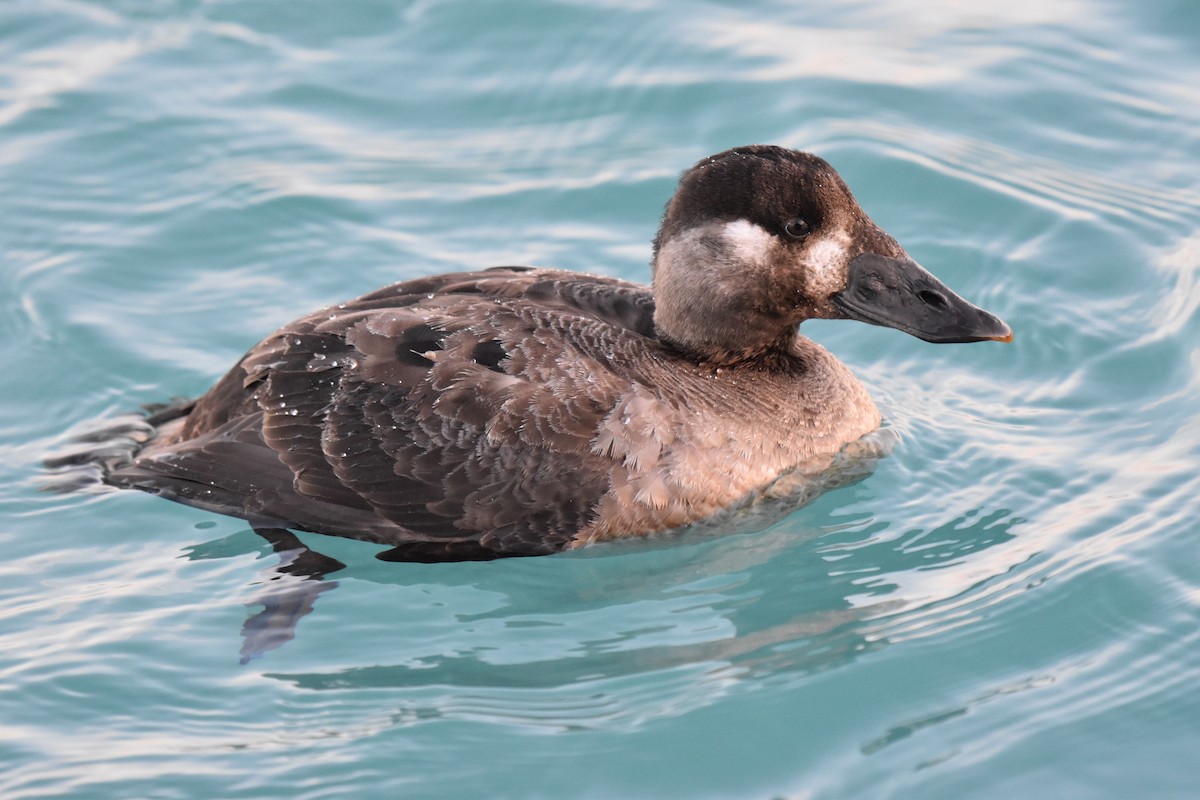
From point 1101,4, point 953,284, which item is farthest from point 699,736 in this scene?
point 1101,4

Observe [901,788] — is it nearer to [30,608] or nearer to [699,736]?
[699,736]

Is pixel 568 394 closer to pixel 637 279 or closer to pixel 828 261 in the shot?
pixel 828 261

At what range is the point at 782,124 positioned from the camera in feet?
27.7

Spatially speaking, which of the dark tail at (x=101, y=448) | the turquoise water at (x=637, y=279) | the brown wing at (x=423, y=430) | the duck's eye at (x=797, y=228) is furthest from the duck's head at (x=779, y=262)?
the dark tail at (x=101, y=448)

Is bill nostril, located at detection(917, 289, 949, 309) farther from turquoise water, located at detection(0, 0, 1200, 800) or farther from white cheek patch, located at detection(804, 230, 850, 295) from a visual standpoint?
turquoise water, located at detection(0, 0, 1200, 800)

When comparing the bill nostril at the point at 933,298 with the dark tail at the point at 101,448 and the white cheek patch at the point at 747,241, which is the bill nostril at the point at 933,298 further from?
the dark tail at the point at 101,448

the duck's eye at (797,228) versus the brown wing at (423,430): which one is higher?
the duck's eye at (797,228)

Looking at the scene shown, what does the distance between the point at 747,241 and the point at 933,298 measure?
2.43ft

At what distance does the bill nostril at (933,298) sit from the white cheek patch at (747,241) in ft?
1.99

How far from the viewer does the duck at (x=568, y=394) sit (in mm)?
5441

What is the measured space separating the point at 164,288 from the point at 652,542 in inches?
123

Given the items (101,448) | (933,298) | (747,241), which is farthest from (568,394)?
(101,448)

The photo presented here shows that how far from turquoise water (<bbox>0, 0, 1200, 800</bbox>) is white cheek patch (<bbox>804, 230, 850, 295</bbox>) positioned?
0.89 meters

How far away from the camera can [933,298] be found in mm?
5707
